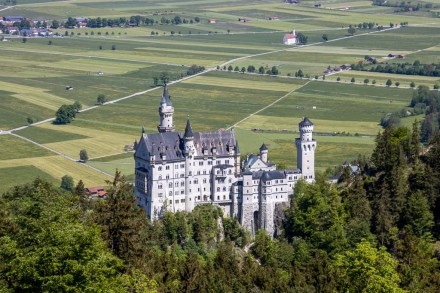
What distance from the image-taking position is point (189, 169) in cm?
12681

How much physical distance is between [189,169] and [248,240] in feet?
37.7

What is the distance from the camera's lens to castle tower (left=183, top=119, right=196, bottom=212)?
126 m

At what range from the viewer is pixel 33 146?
601ft

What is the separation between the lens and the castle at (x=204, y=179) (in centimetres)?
12462

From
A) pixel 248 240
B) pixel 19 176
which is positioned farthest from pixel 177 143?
pixel 19 176

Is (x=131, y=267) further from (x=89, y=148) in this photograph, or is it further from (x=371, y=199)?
(x=89, y=148)

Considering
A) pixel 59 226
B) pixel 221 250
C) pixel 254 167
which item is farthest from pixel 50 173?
pixel 59 226

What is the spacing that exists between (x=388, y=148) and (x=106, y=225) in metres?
51.1

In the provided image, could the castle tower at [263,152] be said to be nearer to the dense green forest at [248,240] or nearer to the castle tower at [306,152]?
the castle tower at [306,152]

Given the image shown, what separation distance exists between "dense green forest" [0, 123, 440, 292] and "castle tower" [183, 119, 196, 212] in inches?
54.8

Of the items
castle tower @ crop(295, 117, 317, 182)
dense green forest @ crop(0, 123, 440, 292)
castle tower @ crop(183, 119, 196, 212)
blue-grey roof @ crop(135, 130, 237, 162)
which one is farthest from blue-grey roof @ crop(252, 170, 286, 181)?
castle tower @ crop(183, 119, 196, 212)

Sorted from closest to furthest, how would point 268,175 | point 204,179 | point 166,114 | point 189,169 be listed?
point 189,169, point 268,175, point 204,179, point 166,114

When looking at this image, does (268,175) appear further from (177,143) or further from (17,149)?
(17,149)

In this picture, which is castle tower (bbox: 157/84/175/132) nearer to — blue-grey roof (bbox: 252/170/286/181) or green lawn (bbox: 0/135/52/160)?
blue-grey roof (bbox: 252/170/286/181)
